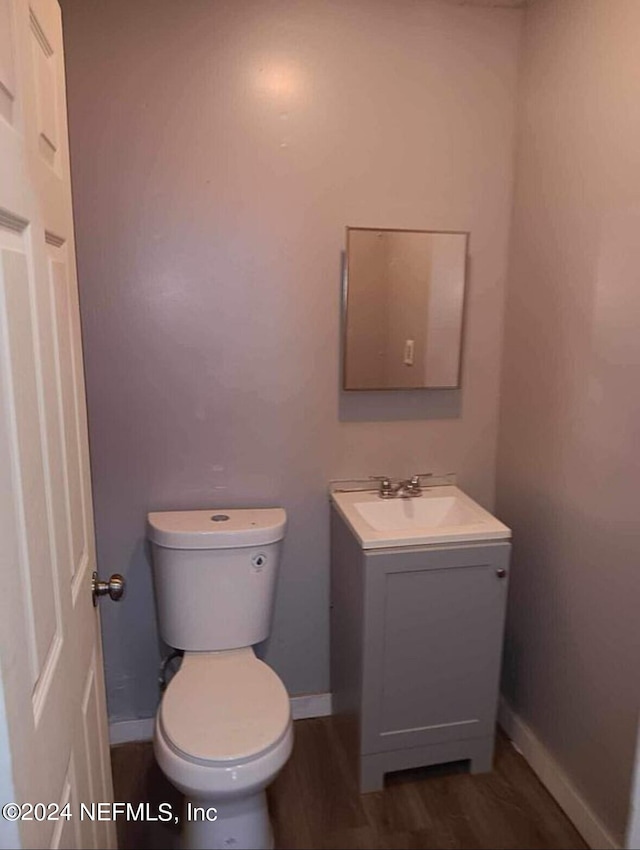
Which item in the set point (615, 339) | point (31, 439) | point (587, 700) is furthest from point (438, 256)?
point (31, 439)

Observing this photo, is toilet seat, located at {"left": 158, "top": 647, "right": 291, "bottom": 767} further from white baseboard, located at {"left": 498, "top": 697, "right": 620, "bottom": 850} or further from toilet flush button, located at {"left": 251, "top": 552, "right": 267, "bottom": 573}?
white baseboard, located at {"left": 498, "top": 697, "right": 620, "bottom": 850}

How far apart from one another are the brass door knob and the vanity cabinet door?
2.45ft

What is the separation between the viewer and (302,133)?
73.3 inches

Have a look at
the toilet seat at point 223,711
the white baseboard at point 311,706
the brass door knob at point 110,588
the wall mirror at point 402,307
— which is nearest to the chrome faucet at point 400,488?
the wall mirror at point 402,307

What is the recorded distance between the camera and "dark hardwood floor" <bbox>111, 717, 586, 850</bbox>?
170 cm

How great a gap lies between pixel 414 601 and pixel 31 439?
1.27 m

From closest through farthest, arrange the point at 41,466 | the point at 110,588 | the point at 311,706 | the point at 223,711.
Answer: the point at 41,466, the point at 110,588, the point at 223,711, the point at 311,706

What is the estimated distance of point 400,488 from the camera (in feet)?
6.83

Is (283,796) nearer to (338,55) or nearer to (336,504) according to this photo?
(336,504)

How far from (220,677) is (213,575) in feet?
0.97

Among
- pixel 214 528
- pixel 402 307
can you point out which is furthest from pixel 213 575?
pixel 402 307

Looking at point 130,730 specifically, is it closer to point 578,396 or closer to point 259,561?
point 259,561

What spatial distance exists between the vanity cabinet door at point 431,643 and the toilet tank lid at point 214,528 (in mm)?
367

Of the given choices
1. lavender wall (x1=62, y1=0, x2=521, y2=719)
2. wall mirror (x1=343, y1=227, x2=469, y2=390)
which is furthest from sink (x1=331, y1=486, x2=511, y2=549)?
wall mirror (x1=343, y1=227, x2=469, y2=390)
